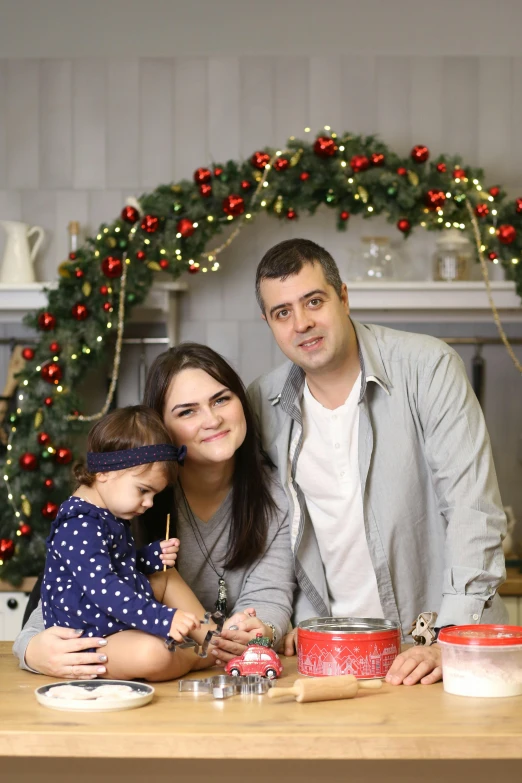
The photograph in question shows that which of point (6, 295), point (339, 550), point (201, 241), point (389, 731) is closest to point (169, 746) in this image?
point (389, 731)

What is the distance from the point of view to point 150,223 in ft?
12.1

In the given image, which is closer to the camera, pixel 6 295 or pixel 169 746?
pixel 169 746

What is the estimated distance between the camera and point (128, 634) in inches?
69.0

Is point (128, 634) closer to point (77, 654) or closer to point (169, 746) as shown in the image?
point (77, 654)

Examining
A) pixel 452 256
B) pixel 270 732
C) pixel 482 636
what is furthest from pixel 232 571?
pixel 452 256

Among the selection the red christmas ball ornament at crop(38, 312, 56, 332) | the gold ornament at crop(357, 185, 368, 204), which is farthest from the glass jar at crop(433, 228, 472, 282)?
the red christmas ball ornament at crop(38, 312, 56, 332)

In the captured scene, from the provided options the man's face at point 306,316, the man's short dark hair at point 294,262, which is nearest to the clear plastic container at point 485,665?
the man's face at point 306,316

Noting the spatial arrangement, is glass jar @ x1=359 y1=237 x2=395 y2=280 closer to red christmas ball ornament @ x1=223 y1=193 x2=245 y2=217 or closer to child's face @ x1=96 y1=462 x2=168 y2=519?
red christmas ball ornament @ x1=223 y1=193 x2=245 y2=217

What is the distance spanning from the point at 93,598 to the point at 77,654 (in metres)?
0.11

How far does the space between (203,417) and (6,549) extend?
68.7 inches

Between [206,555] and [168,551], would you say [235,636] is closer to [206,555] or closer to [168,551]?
[168,551]

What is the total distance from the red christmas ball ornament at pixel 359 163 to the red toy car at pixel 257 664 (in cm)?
226

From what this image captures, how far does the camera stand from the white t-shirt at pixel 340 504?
2.34 m

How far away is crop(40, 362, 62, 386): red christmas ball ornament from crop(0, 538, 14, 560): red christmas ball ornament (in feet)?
2.00
